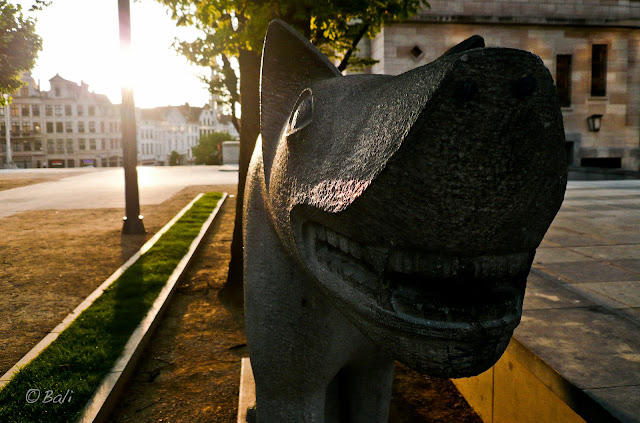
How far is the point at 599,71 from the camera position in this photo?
19.8 m

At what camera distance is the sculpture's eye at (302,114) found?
1571 millimetres

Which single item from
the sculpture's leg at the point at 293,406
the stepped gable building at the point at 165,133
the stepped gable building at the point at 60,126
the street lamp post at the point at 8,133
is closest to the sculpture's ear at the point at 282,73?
the sculpture's leg at the point at 293,406

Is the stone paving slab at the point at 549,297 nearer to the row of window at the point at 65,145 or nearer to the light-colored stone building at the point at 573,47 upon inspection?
the light-colored stone building at the point at 573,47

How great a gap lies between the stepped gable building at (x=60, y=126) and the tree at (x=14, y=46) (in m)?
51.9

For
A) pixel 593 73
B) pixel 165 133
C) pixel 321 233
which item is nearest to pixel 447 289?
pixel 321 233

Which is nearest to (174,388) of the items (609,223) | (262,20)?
(262,20)

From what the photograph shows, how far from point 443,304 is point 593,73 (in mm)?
22201

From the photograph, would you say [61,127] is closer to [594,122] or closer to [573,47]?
[573,47]

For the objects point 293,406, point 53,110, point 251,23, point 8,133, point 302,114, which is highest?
point 53,110

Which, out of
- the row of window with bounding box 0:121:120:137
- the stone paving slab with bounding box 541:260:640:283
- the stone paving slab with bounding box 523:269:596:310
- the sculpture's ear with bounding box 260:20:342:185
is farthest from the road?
the row of window with bounding box 0:121:120:137

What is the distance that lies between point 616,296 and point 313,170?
11.8ft

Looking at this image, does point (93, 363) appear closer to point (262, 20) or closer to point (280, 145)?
point (280, 145)

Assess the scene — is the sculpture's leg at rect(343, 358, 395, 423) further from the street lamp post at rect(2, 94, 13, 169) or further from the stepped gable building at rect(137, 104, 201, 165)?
the stepped gable building at rect(137, 104, 201, 165)

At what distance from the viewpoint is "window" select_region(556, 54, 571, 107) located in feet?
63.1
